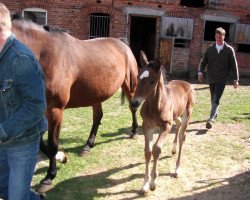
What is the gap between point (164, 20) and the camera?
15258mm

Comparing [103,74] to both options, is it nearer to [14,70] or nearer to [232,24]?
[14,70]

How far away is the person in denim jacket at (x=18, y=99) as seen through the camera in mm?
2146

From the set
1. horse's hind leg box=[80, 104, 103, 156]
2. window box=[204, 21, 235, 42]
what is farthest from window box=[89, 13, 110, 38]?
horse's hind leg box=[80, 104, 103, 156]

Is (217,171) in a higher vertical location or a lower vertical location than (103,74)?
lower

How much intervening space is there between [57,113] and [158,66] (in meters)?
1.36

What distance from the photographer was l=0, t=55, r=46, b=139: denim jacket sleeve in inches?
84.4

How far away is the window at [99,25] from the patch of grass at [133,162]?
8094mm

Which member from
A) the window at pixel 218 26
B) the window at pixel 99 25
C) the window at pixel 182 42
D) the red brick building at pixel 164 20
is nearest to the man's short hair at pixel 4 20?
the red brick building at pixel 164 20

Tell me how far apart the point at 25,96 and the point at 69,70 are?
211cm

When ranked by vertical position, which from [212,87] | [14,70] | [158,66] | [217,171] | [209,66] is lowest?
[217,171]

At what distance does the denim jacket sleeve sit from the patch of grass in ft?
6.59

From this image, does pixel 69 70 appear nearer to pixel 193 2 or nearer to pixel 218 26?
pixel 193 2

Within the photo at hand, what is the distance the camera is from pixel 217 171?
4977 mm

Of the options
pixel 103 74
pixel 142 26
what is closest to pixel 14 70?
pixel 103 74
